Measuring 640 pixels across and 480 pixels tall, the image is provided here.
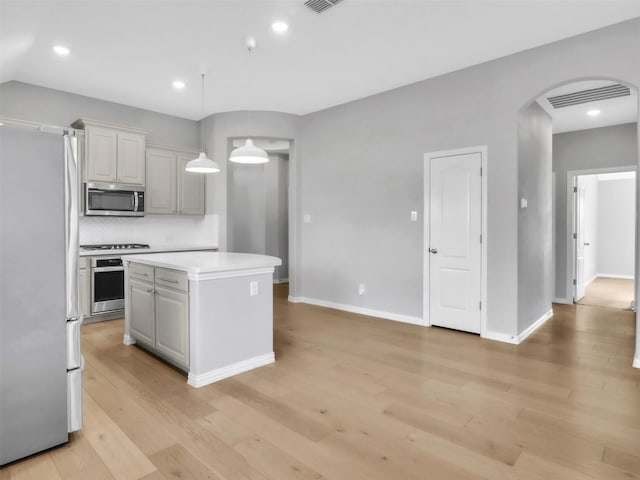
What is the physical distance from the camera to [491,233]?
13.3 feet

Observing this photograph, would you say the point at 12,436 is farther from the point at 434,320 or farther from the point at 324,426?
the point at 434,320

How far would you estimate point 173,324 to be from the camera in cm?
308

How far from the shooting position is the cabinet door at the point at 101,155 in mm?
4812

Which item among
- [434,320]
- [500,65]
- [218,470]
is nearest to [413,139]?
[500,65]

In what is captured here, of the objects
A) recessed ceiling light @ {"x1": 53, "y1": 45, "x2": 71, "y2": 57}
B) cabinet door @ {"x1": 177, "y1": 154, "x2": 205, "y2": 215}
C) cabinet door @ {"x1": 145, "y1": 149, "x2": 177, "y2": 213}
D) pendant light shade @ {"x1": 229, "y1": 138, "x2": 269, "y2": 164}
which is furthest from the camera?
cabinet door @ {"x1": 177, "y1": 154, "x2": 205, "y2": 215}

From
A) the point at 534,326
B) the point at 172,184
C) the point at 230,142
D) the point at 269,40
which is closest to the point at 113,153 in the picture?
the point at 172,184

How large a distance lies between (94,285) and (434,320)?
4.19 meters

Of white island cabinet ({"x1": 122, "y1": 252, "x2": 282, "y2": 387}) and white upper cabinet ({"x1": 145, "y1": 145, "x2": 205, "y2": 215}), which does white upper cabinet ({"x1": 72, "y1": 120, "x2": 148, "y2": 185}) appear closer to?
white upper cabinet ({"x1": 145, "y1": 145, "x2": 205, "y2": 215})

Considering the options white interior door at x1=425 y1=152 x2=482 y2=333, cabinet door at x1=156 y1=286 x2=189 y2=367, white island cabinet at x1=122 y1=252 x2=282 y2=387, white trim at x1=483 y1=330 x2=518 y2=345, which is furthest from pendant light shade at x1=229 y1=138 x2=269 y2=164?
white trim at x1=483 y1=330 x2=518 y2=345

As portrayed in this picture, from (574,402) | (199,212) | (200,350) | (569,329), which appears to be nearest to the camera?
(574,402)

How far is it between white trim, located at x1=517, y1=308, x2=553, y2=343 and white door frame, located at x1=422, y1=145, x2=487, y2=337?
386 mm

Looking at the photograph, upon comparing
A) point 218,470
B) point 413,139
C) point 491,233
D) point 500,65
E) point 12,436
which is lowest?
point 218,470

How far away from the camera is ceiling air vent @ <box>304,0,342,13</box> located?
2941 millimetres

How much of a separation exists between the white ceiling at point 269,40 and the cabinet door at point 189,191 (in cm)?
119
